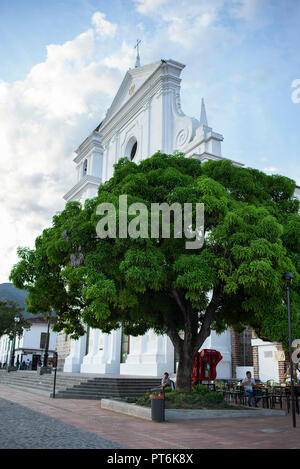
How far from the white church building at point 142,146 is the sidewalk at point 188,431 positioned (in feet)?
33.9

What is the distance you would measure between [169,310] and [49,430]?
17.3ft

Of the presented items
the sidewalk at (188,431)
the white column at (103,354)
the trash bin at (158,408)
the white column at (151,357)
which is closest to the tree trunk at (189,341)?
the sidewalk at (188,431)

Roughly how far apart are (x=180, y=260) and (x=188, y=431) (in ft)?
12.7

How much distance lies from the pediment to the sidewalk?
2271 cm

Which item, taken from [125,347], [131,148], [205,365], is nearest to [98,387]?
[205,365]

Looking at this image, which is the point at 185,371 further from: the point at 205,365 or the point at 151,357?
the point at 151,357

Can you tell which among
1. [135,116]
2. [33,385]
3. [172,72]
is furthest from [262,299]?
[135,116]

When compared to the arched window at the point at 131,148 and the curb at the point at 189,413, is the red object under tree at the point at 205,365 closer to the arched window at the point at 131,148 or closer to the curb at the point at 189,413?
the curb at the point at 189,413

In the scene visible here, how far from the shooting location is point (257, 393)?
14.9 m

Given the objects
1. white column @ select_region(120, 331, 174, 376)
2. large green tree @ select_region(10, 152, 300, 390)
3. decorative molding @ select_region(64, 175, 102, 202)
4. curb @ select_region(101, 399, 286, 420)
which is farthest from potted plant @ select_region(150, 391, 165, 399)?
decorative molding @ select_region(64, 175, 102, 202)

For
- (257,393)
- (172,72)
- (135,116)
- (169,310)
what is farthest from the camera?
(135,116)

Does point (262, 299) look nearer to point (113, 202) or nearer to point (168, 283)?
point (168, 283)
